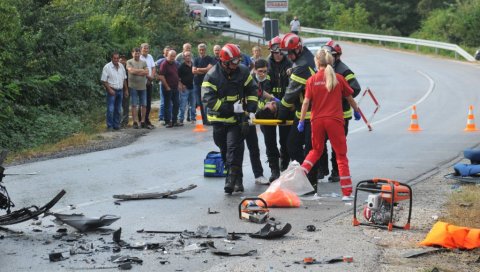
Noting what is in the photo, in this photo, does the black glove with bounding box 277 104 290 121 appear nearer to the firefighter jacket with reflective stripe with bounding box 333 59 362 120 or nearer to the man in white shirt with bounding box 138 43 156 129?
the firefighter jacket with reflective stripe with bounding box 333 59 362 120

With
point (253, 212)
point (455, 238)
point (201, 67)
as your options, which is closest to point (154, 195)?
point (253, 212)

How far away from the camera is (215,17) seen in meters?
60.8

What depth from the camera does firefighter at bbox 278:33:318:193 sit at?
12.9 m

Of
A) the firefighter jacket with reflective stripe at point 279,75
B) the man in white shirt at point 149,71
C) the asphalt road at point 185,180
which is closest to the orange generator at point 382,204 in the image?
the asphalt road at point 185,180

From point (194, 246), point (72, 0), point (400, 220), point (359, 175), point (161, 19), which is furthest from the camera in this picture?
point (161, 19)

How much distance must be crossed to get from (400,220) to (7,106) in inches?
537

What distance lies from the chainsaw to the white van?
49.9 m

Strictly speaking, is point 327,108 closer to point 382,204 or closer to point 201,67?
point 382,204

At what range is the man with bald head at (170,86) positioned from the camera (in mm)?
22781

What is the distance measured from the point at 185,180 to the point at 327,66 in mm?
3463

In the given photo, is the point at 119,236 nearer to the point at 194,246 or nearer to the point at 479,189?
the point at 194,246

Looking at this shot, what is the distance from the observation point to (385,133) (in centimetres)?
2134

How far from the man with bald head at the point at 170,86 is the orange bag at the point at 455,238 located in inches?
560

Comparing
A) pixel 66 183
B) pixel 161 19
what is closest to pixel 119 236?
pixel 66 183
